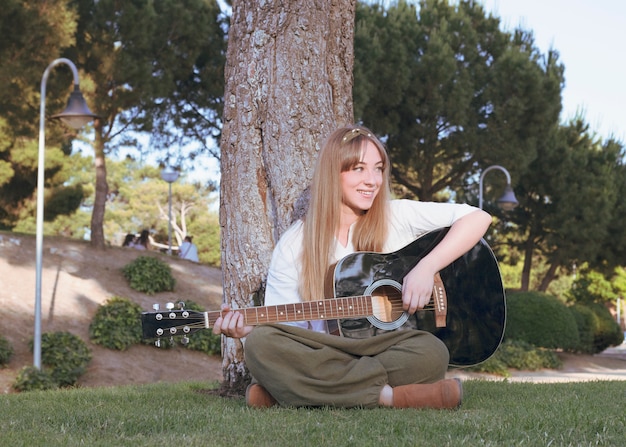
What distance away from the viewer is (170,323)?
4035 mm

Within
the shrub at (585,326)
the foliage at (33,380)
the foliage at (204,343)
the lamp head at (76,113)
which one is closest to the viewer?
the foliage at (33,380)

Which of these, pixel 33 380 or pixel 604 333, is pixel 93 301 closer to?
pixel 33 380

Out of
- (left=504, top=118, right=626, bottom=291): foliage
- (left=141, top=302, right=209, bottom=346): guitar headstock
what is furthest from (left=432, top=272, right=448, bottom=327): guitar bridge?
(left=504, top=118, right=626, bottom=291): foliage

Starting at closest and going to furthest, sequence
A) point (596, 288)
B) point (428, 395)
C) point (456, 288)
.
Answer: point (428, 395), point (456, 288), point (596, 288)

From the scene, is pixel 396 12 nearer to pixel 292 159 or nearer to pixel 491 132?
pixel 491 132

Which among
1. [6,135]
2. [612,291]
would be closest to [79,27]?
[6,135]

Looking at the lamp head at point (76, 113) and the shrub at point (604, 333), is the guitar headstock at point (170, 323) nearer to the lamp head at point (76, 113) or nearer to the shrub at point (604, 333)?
the lamp head at point (76, 113)

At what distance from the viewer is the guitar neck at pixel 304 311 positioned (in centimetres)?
409

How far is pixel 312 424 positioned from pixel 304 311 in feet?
2.56

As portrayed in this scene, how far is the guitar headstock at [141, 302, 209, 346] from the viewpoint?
13.2 ft

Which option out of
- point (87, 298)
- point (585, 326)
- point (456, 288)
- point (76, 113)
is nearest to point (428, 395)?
point (456, 288)

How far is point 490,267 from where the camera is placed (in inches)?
178

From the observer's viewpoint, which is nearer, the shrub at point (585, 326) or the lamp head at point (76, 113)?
the lamp head at point (76, 113)

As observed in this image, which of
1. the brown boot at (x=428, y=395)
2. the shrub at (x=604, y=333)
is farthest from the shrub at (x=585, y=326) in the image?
the brown boot at (x=428, y=395)
